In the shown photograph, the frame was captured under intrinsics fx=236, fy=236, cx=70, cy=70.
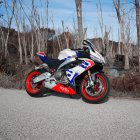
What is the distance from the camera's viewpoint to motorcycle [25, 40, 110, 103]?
4195mm

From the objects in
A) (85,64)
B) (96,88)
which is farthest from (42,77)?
(96,88)

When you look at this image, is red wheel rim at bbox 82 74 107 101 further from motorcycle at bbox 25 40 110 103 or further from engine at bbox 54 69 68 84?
engine at bbox 54 69 68 84

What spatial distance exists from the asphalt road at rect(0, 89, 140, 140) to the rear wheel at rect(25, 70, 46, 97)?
0.43 m

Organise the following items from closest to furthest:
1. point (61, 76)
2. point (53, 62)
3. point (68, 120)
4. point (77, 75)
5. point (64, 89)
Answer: point (68, 120)
point (77, 75)
point (64, 89)
point (61, 76)
point (53, 62)

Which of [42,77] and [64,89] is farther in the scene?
[42,77]

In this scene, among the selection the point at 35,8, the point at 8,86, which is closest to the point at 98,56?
the point at 8,86

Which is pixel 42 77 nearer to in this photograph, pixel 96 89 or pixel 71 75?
pixel 71 75

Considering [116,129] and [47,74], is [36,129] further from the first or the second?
[47,74]

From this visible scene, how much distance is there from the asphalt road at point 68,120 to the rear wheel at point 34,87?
43cm

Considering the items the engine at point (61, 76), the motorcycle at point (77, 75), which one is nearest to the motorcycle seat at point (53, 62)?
the motorcycle at point (77, 75)

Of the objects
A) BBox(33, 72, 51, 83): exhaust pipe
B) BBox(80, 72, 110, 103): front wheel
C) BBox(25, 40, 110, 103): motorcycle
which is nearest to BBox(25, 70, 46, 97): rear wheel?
BBox(25, 40, 110, 103): motorcycle

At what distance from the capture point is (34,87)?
504 centimetres

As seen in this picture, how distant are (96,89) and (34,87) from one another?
4.85 ft

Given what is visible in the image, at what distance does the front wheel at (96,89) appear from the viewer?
4051mm
